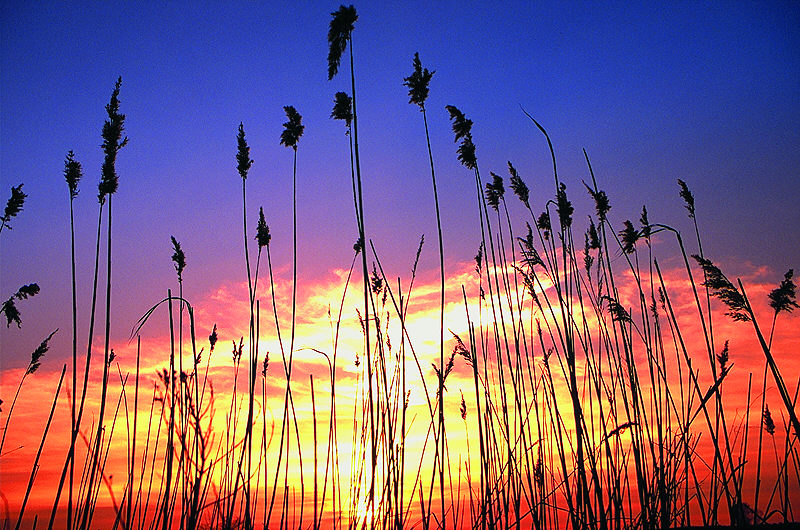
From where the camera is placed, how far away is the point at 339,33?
2.72 meters

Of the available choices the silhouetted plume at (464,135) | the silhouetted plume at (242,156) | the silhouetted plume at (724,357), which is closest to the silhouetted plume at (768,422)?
the silhouetted plume at (724,357)

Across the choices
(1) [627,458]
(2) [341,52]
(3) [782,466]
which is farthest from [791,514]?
(2) [341,52]

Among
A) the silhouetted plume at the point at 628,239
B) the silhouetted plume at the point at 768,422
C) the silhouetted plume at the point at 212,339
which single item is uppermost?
the silhouetted plume at the point at 628,239

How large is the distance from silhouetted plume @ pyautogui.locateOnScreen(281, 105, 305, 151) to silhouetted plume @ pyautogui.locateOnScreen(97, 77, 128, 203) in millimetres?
960

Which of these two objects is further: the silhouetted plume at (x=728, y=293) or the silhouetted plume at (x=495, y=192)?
the silhouetted plume at (x=495, y=192)

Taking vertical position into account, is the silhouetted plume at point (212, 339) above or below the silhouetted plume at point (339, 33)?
below

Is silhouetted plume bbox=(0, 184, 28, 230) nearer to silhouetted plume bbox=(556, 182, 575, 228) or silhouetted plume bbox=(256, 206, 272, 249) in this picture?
silhouetted plume bbox=(256, 206, 272, 249)

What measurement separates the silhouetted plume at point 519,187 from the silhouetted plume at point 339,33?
124 centimetres

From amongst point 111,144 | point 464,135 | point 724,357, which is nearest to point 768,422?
point 724,357

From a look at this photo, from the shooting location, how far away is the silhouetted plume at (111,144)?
255 centimetres

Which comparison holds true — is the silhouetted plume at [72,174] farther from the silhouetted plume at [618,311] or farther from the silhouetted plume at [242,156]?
the silhouetted plume at [618,311]

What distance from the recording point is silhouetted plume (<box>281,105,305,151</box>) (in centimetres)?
336

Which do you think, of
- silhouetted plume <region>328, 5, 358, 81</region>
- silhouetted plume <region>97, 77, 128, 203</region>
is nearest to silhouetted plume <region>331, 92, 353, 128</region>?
silhouetted plume <region>328, 5, 358, 81</region>

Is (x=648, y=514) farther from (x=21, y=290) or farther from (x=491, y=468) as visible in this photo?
(x=21, y=290)
